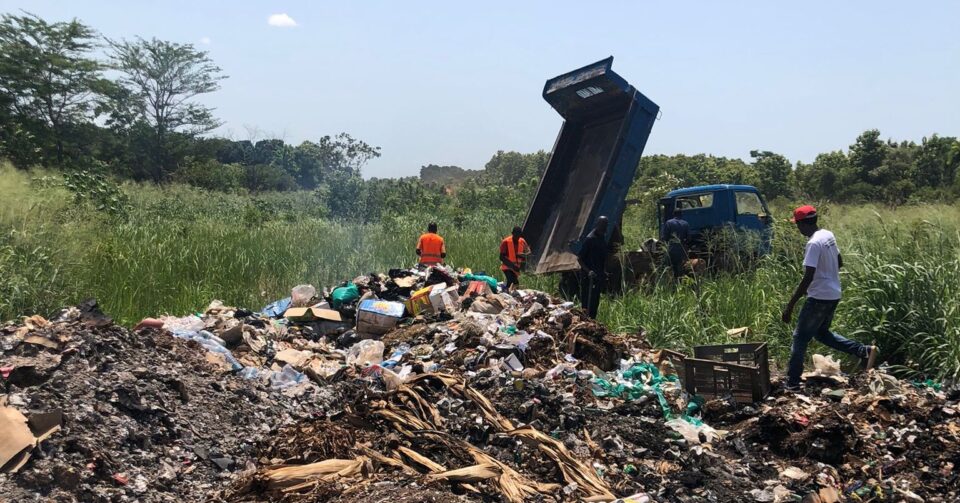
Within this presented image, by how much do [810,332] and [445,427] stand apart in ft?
10.3

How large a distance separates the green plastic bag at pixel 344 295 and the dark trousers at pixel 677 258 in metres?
4.17

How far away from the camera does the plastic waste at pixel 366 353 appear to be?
7059mm

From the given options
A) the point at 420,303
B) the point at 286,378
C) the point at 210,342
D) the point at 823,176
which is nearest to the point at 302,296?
the point at 420,303

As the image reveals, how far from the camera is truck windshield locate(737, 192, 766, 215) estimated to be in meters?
10.8

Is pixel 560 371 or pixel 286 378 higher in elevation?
pixel 560 371

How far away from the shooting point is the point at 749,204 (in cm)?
1092

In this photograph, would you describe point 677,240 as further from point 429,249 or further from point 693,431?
point 693,431

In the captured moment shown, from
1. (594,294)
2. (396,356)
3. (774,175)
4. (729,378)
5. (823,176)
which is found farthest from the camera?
(774,175)

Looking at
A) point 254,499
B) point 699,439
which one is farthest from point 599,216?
point 254,499

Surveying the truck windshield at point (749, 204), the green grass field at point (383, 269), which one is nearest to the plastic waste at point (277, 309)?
the green grass field at point (383, 269)

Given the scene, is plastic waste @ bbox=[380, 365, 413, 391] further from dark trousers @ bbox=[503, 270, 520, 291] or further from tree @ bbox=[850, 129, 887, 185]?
tree @ bbox=[850, 129, 887, 185]

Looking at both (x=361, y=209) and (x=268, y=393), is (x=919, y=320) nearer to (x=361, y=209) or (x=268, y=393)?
(x=268, y=393)

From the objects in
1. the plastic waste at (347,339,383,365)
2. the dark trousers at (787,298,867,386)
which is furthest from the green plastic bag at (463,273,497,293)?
the dark trousers at (787,298,867,386)

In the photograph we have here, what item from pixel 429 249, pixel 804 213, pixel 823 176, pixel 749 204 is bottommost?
pixel 429 249
